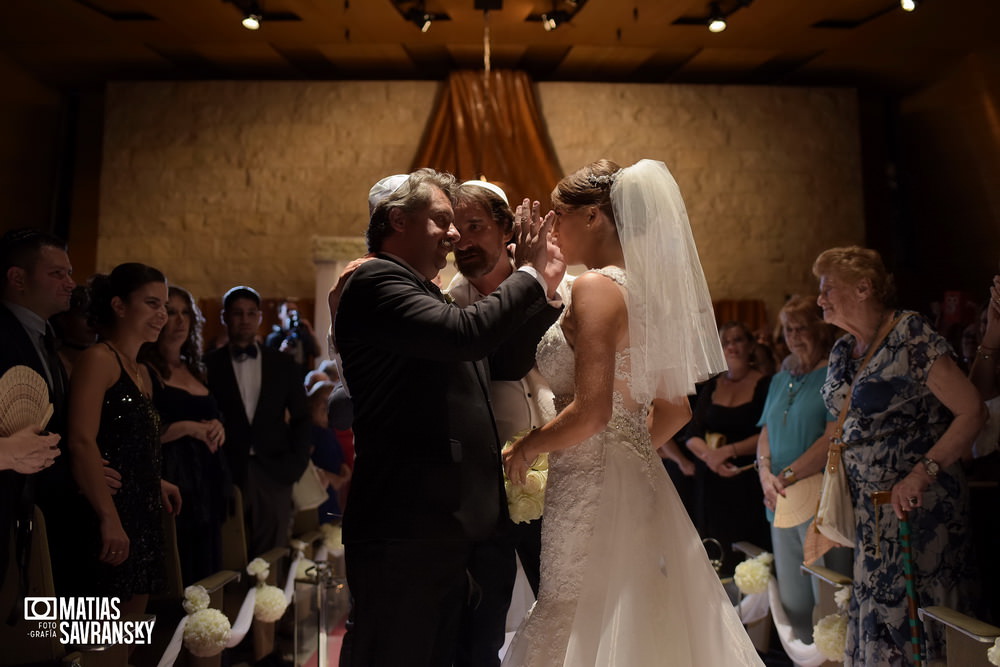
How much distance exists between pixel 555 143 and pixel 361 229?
6.49 ft

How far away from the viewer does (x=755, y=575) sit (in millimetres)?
4305

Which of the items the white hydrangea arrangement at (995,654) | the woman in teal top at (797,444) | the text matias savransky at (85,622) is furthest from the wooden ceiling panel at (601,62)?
the white hydrangea arrangement at (995,654)

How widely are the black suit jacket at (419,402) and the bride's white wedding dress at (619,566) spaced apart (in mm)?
310

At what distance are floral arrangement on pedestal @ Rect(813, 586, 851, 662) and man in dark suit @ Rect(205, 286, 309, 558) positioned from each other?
2.61 m

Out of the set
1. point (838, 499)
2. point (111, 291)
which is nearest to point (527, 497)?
point (838, 499)

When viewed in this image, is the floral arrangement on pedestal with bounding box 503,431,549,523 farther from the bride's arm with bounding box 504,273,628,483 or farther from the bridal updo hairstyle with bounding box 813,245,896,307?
the bridal updo hairstyle with bounding box 813,245,896,307

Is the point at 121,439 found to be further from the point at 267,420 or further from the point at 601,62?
the point at 601,62

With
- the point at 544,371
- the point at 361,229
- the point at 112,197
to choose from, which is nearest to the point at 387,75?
the point at 361,229

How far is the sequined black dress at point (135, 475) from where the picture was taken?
317 cm

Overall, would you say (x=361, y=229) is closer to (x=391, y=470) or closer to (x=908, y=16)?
(x=908, y=16)

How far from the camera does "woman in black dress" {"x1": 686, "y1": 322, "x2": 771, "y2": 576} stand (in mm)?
5141

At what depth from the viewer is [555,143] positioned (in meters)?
8.40

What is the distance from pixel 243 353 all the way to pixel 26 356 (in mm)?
1843

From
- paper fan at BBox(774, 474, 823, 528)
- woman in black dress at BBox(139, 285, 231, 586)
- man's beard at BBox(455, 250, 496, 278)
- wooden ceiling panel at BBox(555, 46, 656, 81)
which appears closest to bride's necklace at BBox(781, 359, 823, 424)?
paper fan at BBox(774, 474, 823, 528)
